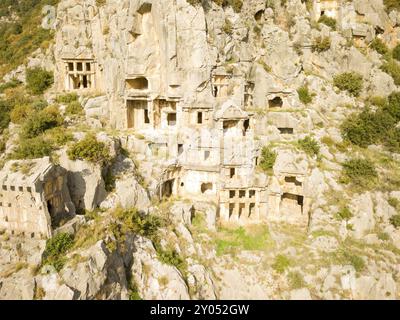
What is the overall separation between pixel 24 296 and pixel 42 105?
83.3ft

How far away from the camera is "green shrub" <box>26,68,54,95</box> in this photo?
44.0m

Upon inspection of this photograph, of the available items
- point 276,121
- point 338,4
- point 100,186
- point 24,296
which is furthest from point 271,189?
point 338,4

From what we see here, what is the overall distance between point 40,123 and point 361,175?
3052cm

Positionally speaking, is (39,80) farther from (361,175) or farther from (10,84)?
(361,175)

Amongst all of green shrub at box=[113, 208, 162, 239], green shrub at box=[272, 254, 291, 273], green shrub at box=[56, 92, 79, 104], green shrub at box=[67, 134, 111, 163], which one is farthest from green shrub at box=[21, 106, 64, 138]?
green shrub at box=[272, 254, 291, 273]

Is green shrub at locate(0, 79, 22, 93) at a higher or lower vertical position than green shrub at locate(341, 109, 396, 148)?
higher

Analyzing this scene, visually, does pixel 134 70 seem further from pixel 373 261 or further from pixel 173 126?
pixel 373 261

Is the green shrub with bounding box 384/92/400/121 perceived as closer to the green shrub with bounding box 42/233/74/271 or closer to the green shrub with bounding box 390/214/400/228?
the green shrub with bounding box 390/214/400/228

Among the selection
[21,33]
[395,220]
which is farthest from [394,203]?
[21,33]

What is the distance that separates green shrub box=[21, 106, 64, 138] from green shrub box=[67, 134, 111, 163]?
7312mm

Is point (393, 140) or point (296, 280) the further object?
point (393, 140)

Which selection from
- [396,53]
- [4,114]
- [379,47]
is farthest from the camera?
[396,53]

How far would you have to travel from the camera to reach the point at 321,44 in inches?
1561

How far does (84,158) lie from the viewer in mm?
27234
